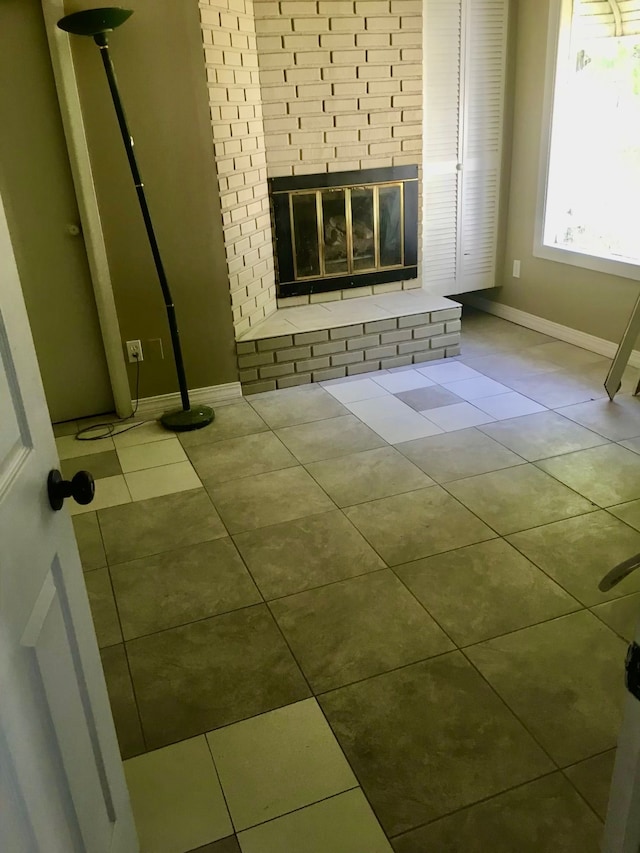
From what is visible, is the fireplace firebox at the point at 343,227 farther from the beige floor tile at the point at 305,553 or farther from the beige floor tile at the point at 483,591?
the beige floor tile at the point at 483,591

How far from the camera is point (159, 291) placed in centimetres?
355

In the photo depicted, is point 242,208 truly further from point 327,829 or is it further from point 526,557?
point 327,829

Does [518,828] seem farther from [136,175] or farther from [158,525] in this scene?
[136,175]

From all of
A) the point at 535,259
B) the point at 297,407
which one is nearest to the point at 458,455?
the point at 297,407

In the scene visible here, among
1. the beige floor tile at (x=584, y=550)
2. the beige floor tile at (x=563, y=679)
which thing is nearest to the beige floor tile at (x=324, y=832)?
the beige floor tile at (x=563, y=679)

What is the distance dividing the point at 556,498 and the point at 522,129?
2891 millimetres

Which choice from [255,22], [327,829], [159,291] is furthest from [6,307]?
[255,22]

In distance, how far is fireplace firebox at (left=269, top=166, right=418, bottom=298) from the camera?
13.6 ft

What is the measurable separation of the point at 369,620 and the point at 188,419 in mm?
1776

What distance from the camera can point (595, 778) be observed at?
1.58 metres

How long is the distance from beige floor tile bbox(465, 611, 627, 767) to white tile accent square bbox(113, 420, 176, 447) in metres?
2.03

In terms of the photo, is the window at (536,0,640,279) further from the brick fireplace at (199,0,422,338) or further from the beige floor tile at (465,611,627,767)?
the beige floor tile at (465,611,627,767)

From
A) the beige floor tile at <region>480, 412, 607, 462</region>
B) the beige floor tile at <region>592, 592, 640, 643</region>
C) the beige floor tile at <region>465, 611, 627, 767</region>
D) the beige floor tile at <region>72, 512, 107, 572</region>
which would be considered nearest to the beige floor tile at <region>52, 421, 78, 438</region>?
the beige floor tile at <region>72, 512, 107, 572</region>

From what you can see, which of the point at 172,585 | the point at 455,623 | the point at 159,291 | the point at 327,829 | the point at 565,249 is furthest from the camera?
the point at 565,249
